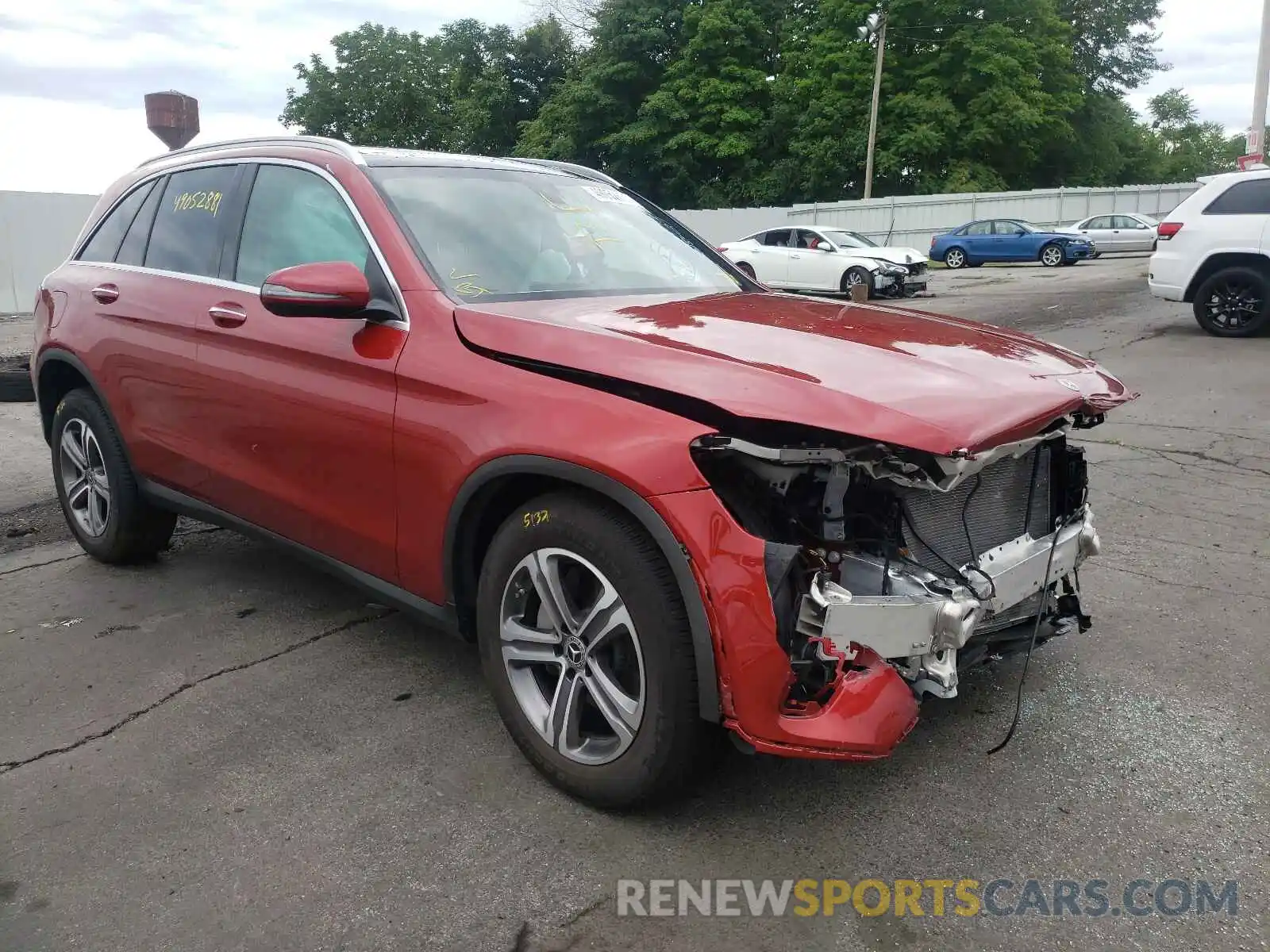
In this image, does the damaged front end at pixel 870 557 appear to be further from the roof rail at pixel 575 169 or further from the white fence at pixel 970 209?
the white fence at pixel 970 209

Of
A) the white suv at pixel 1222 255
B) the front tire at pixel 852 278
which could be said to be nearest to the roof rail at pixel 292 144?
the white suv at pixel 1222 255

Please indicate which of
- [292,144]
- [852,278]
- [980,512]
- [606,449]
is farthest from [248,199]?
[852,278]

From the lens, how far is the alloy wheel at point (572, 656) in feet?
8.54

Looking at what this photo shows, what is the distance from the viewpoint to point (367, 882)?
248 centimetres

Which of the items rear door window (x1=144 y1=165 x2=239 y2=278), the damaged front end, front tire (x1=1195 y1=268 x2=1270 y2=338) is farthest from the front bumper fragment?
front tire (x1=1195 y1=268 x2=1270 y2=338)

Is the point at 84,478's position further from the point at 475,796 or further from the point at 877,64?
the point at 877,64

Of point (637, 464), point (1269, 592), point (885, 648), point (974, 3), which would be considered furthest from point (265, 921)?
point (974, 3)

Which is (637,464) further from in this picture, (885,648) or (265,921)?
(265,921)

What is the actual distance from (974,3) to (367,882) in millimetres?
45370

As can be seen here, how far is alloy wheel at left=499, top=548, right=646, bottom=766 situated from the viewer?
2602mm

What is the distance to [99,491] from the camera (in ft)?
15.5

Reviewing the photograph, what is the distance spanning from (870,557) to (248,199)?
283 centimetres

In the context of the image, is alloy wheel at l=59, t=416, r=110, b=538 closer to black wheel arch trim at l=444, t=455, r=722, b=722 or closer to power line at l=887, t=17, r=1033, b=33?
black wheel arch trim at l=444, t=455, r=722, b=722

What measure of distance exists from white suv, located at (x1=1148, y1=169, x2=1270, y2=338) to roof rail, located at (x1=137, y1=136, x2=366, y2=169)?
10.3 meters
